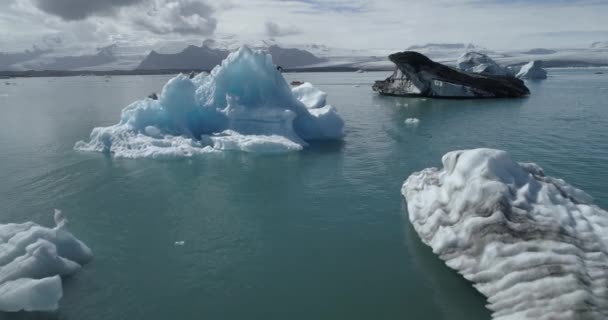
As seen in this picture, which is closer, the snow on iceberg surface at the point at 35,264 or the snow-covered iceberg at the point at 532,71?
the snow on iceberg surface at the point at 35,264

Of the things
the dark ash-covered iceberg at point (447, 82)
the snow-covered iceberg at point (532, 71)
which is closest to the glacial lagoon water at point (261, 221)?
the dark ash-covered iceberg at point (447, 82)

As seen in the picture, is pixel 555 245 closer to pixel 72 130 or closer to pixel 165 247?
pixel 165 247

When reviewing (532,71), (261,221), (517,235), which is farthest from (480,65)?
(517,235)

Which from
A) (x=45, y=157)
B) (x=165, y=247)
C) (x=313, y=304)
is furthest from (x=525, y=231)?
(x=45, y=157)

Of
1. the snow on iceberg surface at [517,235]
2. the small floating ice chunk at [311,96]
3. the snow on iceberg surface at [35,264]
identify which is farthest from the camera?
the small floating ice chunk at [311,96]

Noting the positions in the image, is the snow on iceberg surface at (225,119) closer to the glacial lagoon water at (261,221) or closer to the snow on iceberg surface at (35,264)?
the glacial lagoon water at (261,221)

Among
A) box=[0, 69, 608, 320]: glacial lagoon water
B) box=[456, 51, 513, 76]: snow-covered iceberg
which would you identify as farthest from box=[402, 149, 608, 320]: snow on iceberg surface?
box=[456, 51, 513, 76]: snow-covered iceberg
